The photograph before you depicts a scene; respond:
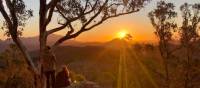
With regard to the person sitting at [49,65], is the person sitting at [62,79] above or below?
below

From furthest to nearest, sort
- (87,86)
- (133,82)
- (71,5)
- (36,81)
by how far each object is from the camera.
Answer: (133,82), (87,86), (71,5), (36,81)

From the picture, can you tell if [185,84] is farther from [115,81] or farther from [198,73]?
[115,81]

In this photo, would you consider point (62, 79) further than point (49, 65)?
Yes

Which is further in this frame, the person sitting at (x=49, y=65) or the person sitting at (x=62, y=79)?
the person sitting at (x=62, y=79)

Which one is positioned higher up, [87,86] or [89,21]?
[89,21]

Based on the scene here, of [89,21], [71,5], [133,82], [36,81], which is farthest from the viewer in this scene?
[133,82]

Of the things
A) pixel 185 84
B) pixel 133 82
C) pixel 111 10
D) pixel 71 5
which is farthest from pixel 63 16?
pixel 133 82

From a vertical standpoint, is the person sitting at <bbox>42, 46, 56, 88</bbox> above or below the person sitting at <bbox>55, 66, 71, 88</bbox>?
above

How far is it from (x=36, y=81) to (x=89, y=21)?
4076 mm

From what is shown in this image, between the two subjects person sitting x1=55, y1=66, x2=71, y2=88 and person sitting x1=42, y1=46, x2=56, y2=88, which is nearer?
person sitting x1=42, y1=46, x2=56, y2=88

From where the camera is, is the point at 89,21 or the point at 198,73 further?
the point at 198,73

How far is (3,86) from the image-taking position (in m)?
58.3

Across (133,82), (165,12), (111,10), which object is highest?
(165,12)

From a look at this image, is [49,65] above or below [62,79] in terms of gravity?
above
